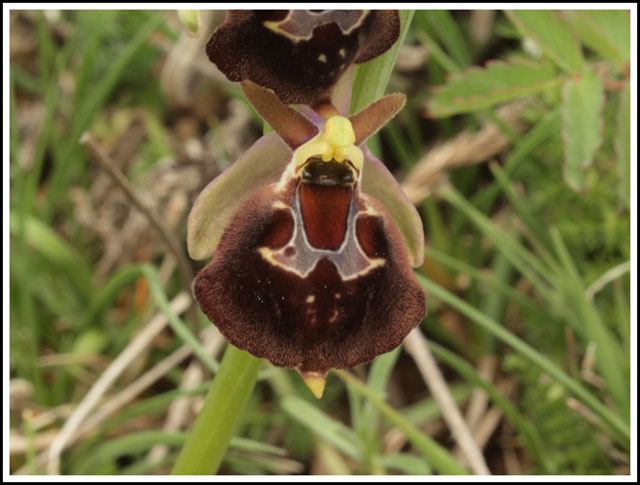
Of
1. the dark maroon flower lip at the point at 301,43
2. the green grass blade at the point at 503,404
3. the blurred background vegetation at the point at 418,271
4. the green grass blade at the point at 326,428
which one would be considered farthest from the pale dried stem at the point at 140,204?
the dark maroon flower lip at the point at 301,43

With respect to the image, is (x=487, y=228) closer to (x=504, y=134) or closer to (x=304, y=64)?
(x=504, y=134)

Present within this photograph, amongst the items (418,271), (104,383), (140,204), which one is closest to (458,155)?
(418,271)

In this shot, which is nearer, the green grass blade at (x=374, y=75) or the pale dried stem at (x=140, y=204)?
the green grass blade at (x=374, y=75)

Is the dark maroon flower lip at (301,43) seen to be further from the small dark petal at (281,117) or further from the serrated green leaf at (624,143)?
the serrated green leaf at (624,143)

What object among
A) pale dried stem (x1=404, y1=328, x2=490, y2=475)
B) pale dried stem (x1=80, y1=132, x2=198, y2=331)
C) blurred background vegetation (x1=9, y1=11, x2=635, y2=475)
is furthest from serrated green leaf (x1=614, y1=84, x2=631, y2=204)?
pale dried stem (x1=80, y1=132, x2=198, y2=331)

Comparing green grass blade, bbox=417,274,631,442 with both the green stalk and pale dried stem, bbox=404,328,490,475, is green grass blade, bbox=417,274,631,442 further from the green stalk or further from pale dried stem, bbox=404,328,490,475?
the green stalk
